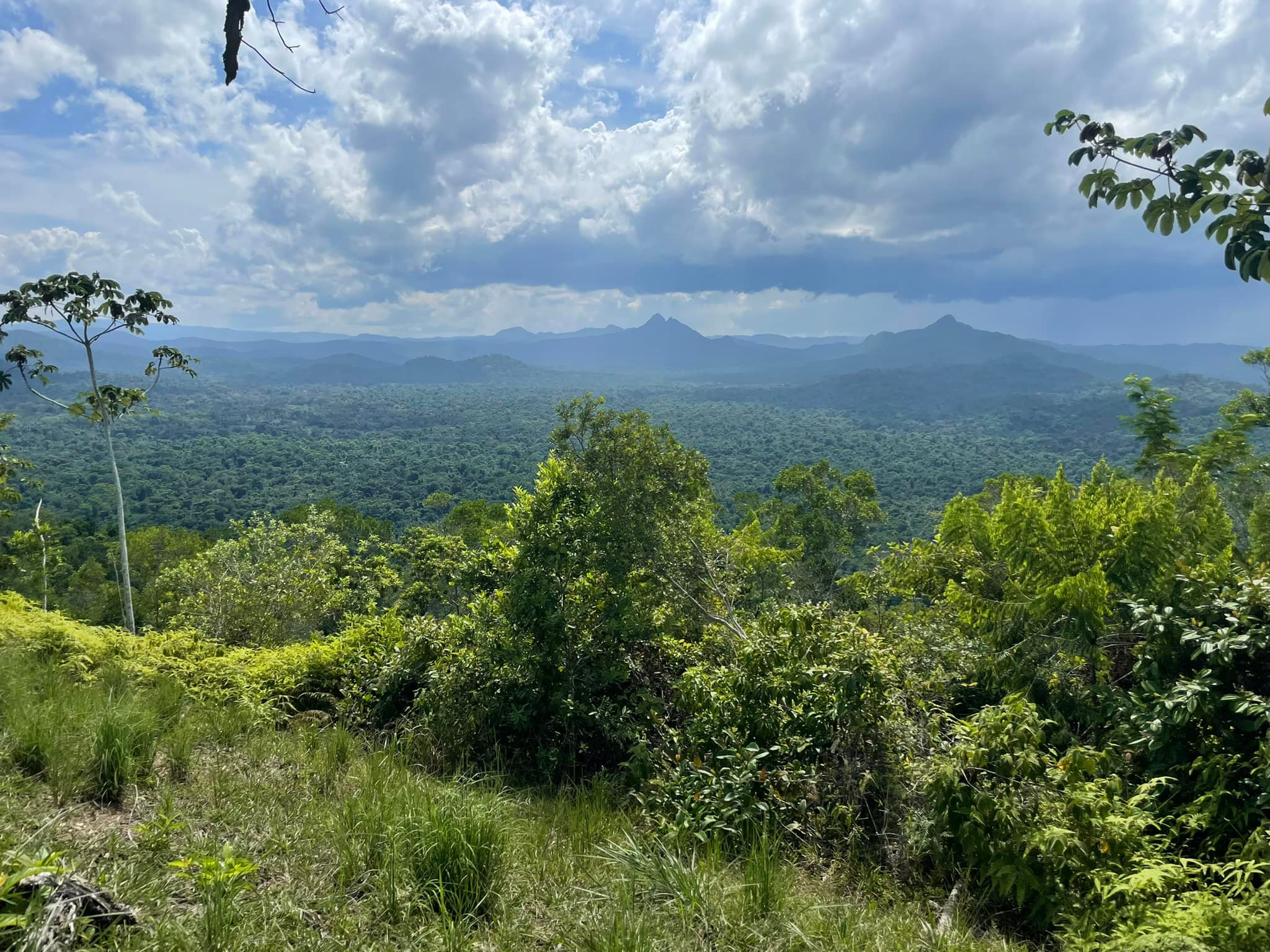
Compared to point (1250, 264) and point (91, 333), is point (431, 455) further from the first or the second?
point (1250, 264)

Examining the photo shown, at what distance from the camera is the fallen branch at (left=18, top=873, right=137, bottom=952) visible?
7.16 feet

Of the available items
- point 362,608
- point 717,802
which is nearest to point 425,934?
point 717,802

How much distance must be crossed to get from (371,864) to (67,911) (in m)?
1.22

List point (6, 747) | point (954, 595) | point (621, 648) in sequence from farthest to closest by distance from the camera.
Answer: point (621, 648) < point (954, 595) < point (6, 747)

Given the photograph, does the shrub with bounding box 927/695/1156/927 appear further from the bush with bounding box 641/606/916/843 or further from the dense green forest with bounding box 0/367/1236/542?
the dense green forest with bounding box 0/367/1236/542

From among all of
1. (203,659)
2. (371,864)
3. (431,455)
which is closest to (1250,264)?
(371,864)

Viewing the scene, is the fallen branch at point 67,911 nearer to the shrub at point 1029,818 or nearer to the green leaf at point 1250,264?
the shrub at point 1029,818

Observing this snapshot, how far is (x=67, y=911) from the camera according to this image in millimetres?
2297

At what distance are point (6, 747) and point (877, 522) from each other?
26940 millimetres

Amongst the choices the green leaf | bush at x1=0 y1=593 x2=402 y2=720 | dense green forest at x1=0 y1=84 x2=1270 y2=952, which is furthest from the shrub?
bush at x1=0 y1=593 x2=402 y2=720

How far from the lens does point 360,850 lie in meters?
3.25

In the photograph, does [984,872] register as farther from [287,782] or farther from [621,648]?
[287,782]

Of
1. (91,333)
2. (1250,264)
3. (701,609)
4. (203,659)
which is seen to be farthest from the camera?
(91,333)

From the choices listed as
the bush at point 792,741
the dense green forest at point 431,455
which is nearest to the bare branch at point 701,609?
the bush at point 792,741
